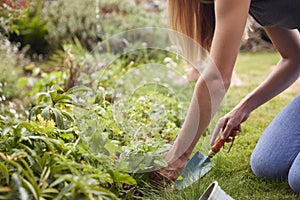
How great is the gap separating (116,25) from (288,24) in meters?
3.15

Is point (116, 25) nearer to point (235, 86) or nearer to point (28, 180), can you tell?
point (235, 86)

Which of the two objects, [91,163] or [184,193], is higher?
[91,163]

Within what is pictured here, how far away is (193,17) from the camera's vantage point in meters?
2.22

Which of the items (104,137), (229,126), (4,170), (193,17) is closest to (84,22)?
(193,17)

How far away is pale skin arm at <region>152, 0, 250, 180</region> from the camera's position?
5.89 feet

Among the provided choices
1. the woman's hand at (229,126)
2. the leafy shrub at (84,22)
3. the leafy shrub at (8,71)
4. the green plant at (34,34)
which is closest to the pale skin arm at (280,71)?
the woman's hand at (229,126)

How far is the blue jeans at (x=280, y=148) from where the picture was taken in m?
2.28

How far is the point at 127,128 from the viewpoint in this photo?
7.46 ft

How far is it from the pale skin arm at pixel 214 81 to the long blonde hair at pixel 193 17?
0.37 m

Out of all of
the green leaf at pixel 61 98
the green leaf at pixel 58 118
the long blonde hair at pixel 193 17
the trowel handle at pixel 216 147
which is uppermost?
the long blonde hair at pixel 193 17

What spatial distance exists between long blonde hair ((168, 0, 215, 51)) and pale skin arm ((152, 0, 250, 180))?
1.23 feet

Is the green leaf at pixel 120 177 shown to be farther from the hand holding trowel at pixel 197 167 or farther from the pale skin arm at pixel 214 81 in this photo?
the hand holding trowel at pixel 197 167

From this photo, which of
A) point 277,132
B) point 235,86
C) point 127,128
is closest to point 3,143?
point 127,128

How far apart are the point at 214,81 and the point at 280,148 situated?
0.65 meters
